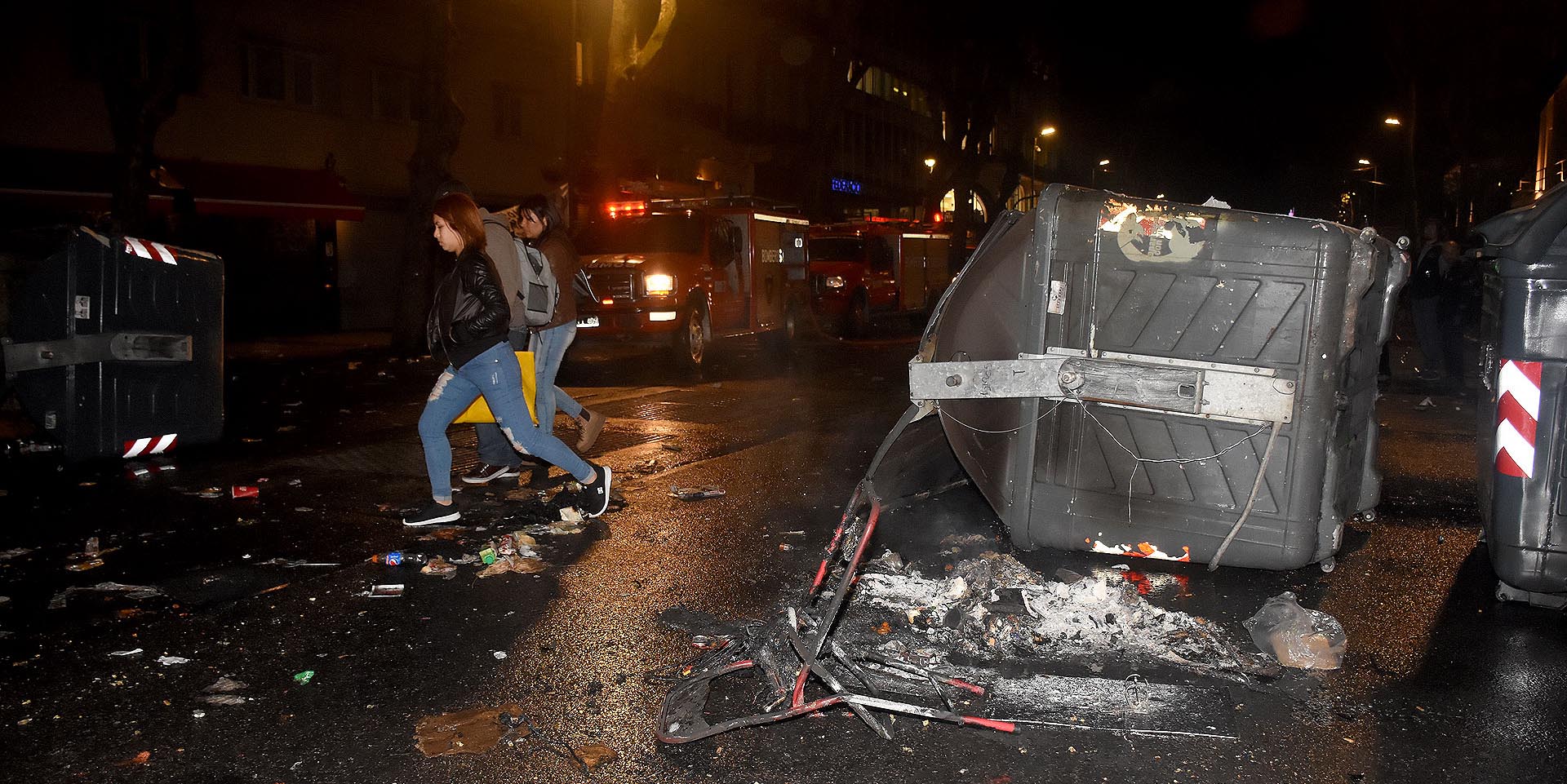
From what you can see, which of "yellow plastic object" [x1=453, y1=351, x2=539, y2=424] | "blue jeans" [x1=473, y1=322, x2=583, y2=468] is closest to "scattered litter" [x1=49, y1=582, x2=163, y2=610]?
"yellow plastic object" [x1=453, y1=351, x2=539, y2=424]

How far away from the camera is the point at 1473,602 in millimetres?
4934

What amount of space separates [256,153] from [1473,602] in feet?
71.5

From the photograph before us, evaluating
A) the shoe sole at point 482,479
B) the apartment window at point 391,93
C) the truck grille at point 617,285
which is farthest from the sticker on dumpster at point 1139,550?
the apartment window at point 391,93

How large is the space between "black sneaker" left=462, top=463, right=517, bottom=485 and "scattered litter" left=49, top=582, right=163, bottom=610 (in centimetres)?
243

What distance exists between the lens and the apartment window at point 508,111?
26875 millimetres

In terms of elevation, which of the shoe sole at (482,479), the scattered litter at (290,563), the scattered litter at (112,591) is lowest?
the scattered litter at (112,591)

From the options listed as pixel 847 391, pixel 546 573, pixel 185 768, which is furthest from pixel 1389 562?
pixel 847 391

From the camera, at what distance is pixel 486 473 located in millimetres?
7535

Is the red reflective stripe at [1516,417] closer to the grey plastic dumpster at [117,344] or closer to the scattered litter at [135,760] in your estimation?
the scattered litter at [135,760]

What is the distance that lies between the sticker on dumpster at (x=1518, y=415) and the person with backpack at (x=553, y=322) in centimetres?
531

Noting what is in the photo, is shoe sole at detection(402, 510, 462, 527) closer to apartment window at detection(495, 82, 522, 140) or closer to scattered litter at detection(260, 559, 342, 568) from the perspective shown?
scattered litter at detection(260, 559, 342, 568)

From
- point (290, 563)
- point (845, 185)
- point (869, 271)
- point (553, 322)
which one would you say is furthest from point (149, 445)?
point (845, 185)

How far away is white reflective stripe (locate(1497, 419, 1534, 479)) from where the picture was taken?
4.59 m

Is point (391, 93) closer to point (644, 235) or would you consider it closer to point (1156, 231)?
point (644, 235)
